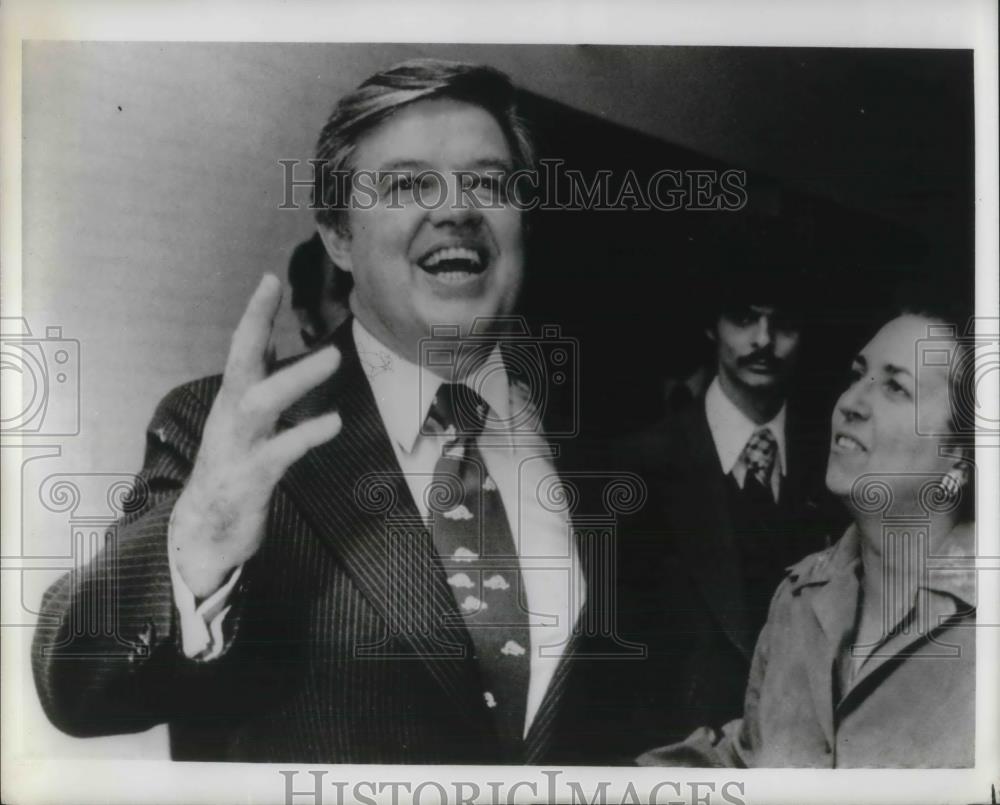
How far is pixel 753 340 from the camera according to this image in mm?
2635

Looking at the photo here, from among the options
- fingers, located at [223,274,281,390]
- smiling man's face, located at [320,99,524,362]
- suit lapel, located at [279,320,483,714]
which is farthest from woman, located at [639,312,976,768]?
fingers, located at [223,274,281,390]

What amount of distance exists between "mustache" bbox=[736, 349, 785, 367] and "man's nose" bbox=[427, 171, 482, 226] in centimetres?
90

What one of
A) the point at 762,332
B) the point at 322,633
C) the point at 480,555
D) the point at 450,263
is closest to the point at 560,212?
the point at 450,263

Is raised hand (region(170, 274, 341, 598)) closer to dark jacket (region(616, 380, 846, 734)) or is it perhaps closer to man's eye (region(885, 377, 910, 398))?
dark jacket (region(616, 380, 846, 734))

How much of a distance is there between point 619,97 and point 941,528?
1578mm

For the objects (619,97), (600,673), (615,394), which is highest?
(619,97)

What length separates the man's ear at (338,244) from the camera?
103 inches

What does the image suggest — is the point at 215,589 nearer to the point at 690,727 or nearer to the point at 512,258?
the point at 512,258

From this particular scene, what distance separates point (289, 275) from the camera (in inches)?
104

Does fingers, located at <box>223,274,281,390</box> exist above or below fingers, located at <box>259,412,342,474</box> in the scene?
above

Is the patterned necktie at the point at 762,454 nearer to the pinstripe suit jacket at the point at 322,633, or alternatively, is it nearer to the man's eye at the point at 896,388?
the man's eye at the point at 896,388

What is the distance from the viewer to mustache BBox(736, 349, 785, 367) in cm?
264

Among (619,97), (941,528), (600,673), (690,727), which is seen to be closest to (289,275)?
(619,97)

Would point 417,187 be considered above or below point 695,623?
above
